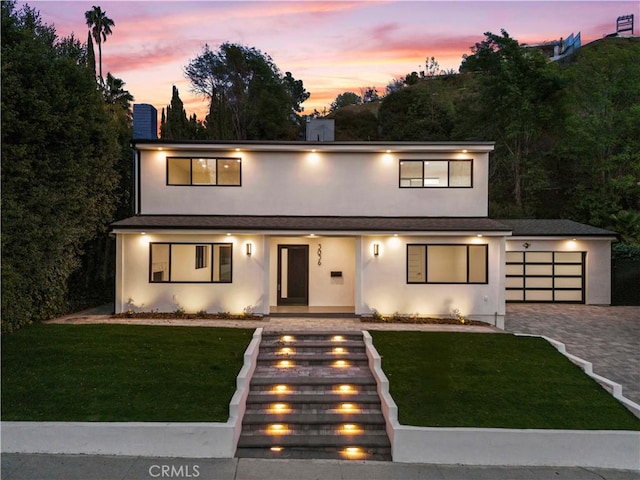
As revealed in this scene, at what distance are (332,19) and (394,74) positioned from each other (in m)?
42.5

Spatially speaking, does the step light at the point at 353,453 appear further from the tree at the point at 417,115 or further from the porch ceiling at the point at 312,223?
the tree at the point at 417,115

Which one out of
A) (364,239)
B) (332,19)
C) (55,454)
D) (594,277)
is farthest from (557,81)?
(55,454)

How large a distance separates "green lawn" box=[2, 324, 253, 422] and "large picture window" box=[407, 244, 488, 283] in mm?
5621

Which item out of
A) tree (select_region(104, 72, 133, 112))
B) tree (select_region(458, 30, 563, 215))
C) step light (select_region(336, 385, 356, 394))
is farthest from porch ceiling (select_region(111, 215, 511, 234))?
tree (select_region(104, 72, 133, 112))

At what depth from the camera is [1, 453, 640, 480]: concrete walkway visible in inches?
198

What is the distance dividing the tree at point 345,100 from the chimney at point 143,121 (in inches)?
2271

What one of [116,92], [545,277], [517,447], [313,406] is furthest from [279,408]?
[116,92]

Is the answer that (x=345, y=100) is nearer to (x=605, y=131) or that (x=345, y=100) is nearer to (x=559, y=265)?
(x=605, y=131)

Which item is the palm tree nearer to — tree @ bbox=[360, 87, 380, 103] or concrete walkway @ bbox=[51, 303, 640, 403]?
concrete walkway @ bbox=[51, 303, 640, 403]

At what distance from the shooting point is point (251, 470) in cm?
520

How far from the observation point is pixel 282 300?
13000 mm

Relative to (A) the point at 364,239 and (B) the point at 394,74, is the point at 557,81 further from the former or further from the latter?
(B) the point at 394,74

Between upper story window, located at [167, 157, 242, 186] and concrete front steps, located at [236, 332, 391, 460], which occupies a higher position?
upper story window, located at [167, 157, 242, 186]

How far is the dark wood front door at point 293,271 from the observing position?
13.0 m
